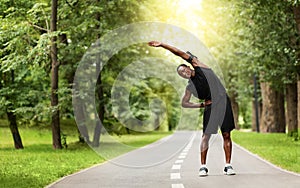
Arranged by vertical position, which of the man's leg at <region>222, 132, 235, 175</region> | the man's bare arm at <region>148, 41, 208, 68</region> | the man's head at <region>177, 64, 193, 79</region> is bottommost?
the man's leg at <region>222, 132, 235, 175</region>

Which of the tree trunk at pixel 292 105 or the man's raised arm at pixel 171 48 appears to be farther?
the tree trunk at pixel 292 105

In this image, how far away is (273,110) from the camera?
109 feet

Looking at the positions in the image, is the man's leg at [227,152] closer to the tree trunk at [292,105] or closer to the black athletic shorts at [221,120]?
the black athletic shorts at [221,120]

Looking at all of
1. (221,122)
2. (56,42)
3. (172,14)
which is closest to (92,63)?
(56,42)

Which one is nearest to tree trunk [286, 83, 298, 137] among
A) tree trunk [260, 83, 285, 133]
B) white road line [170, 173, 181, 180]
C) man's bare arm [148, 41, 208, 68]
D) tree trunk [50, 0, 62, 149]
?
tree trunk [260, 83, 285, 133]

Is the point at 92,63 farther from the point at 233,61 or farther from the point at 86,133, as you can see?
the point at 233,61

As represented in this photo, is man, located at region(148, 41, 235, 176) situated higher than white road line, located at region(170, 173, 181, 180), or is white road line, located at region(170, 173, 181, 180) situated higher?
man, located at region(148, 41, 235, 176)

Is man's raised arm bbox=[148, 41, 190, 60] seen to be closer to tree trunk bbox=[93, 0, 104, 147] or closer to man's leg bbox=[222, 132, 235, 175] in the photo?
man's leg bbox=[222, 132, 235, 175]

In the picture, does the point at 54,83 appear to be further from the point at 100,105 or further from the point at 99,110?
the point at 99,110

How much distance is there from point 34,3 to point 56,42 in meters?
2.04

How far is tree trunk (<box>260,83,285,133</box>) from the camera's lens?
33.3 m

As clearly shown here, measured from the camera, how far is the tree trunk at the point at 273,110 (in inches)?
1310

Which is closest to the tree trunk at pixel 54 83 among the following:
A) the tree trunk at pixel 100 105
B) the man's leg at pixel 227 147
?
the tree trunk at pixel 100 105

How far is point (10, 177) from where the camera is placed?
1017 centimetres
